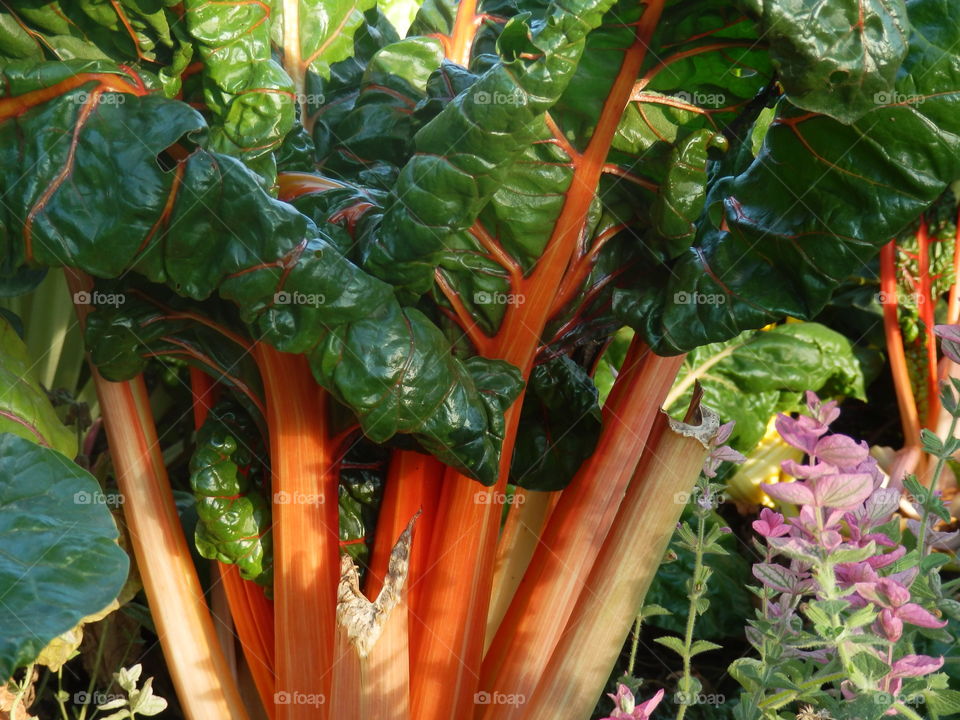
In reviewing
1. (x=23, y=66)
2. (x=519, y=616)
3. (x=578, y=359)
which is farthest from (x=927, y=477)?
(x=23, y=66)

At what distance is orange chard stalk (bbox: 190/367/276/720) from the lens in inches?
63.1

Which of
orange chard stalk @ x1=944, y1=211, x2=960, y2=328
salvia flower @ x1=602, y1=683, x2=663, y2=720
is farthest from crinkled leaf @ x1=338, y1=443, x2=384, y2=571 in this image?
orange chard stalk @ x1=944, y1=211, x2=960, y2=328

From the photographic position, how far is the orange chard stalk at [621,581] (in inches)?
56.5

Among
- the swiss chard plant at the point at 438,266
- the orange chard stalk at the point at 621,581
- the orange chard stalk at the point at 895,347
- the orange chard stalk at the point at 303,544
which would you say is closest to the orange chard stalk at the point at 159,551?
the swiss chard plant at the point at 438,266

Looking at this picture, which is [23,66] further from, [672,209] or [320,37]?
[672,209]

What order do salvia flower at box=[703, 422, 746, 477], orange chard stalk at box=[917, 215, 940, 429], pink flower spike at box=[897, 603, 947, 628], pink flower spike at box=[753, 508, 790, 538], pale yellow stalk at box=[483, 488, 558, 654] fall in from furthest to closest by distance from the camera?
orange chard stalk at box=[917, 215, 940, 429]
pale yellow stalk at box=[483, 488, 558, 654]
salvia flower at box=[703, 422, 746, 477]
pink flower spike at box=[753, 508, 790, 538]
pink flower spike at box=[897, 603, 947, 628]

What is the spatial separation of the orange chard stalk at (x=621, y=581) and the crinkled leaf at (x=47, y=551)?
67 centimetres

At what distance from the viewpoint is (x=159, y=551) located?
1540 millimetres

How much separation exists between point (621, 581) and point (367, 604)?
401mm

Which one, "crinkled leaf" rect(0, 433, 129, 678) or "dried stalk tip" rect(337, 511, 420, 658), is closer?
"crinkled leaf" rect(0, 433, 129, 678)

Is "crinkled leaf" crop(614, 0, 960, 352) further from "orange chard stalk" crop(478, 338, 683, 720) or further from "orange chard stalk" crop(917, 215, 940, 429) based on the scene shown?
"orange chard stalk" crop(917, 215, 940, 429)

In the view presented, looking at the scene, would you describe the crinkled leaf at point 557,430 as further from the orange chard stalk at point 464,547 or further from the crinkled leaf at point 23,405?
the crinkled leaf at point 23,405

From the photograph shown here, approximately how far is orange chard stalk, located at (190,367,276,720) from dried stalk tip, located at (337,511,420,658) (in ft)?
1.22

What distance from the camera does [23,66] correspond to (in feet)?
4.08
